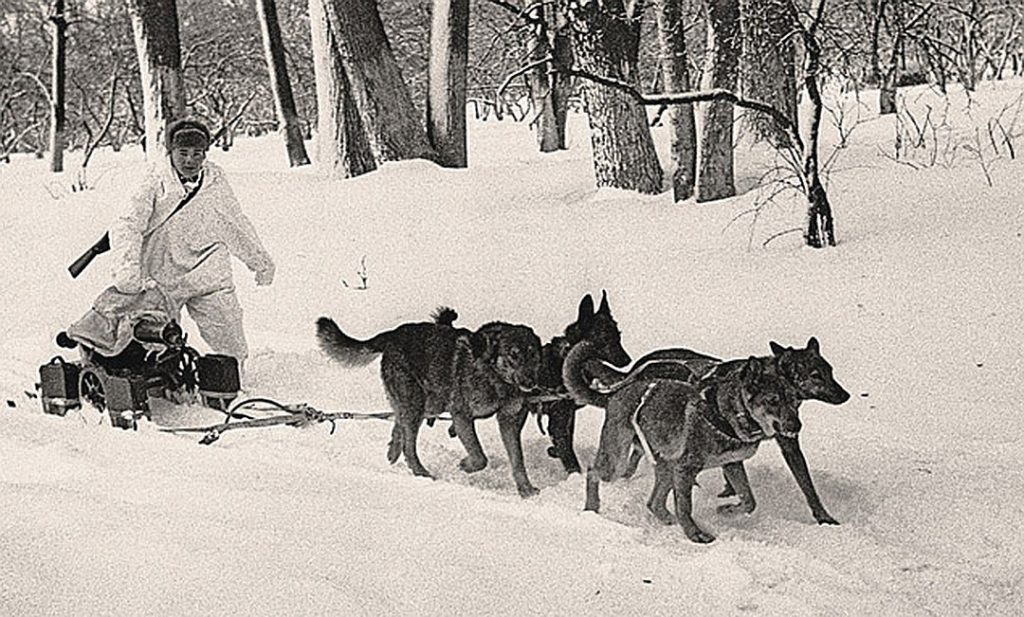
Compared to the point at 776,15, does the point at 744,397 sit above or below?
below

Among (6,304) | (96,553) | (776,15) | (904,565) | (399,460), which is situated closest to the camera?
(96,553)

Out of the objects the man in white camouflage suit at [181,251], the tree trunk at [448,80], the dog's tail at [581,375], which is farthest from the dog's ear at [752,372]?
the tree trunk at [448,80]

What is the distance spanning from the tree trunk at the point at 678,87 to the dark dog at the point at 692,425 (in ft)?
21.8

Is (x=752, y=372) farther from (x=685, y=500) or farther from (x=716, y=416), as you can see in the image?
(x=685, y=500)

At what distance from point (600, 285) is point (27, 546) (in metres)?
6.07

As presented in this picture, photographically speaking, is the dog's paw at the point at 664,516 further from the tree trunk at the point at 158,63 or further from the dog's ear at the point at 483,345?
the tree trunk at the point at 158,63

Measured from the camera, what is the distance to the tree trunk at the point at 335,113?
13531 millimetres

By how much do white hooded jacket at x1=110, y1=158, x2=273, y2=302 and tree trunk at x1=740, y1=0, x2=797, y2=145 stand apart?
480 centimetres

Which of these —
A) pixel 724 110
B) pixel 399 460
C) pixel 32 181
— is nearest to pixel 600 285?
pixel 724 110

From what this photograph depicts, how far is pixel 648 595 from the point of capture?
13.9 ft

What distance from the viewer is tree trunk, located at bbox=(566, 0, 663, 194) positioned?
11805 mm

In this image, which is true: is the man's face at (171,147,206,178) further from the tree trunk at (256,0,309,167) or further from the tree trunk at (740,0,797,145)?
the tree trunk at (256,0,309,167)

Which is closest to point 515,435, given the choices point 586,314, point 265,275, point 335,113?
point 586,314

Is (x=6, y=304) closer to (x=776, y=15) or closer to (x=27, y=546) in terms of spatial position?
(x=776, y=15)
